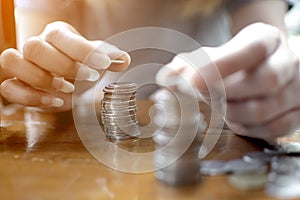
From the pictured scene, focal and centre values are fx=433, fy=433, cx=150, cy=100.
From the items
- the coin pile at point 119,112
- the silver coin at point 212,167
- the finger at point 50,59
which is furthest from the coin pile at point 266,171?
the finger at point 50,59

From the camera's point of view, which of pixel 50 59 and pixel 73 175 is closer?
pixel 73 175

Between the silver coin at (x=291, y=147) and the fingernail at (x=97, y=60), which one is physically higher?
the fingernail at (x=97, y=60)

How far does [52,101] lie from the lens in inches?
24.0

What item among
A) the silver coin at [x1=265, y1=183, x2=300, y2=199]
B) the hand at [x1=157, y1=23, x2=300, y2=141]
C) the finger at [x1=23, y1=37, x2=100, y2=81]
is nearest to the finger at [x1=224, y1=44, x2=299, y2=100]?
the hand at [x1=157, y1=23, x2=300, y2=141]

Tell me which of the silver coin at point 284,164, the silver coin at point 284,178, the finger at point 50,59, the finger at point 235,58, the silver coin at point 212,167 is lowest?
the silver coin at point 212,167

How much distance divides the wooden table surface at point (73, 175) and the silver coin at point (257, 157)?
0.04 ft

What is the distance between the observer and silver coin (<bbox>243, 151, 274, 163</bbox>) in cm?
41

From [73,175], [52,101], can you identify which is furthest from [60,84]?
[73,175]

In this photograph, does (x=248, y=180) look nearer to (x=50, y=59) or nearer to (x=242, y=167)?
(x=242, y=167)

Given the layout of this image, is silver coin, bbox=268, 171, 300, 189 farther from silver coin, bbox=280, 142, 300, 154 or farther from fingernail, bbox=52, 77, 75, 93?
fingernail, bbox=52, 77, 75, 93

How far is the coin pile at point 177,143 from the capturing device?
375mm

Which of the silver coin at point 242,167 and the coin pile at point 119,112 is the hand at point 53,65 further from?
the silver coin at point 242,167

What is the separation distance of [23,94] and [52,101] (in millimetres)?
41

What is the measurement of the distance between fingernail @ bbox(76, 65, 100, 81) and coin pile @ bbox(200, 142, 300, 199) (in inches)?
9.0
